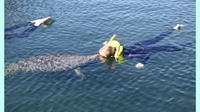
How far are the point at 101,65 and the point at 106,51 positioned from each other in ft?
6.56

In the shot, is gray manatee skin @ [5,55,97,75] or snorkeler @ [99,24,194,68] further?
snorkeler @ [99,24,194,68]

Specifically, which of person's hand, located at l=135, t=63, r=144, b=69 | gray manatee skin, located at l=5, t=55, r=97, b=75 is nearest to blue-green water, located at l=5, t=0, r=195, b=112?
person's hand, located at l=135, t=63, r=144, b=69

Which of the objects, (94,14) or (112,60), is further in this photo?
(94,14)

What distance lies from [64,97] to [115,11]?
23.1m

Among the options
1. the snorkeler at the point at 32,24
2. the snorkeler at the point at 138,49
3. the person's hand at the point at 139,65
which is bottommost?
the person's hand at the point at 139,65

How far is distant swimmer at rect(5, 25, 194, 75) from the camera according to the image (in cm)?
3844

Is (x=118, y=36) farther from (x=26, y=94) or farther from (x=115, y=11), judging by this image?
(x=26, y=94)

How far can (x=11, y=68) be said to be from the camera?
1510 inches

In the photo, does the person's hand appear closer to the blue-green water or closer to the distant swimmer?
the distant swimmer

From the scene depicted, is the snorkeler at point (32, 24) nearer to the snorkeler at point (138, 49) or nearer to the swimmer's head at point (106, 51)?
the snorkeler at point (138, 49)

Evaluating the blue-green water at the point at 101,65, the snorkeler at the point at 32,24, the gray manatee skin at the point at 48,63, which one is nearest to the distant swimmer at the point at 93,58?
the gray manatee skin at the point at 48,63

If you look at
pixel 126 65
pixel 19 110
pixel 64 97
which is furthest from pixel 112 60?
pixel 19 110

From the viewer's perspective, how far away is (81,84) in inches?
1396

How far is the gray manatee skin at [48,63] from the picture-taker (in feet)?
125
